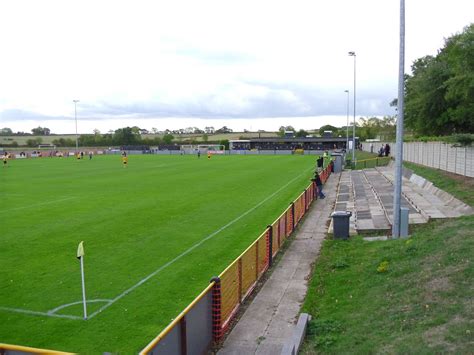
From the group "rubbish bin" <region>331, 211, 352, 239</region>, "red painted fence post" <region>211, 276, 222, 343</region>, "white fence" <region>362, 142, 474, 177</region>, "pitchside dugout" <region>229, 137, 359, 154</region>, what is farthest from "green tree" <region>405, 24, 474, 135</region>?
"pitchside dugout" <region>229, 137, 359, 154</region>

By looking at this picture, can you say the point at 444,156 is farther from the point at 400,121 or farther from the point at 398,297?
the point at 398,297

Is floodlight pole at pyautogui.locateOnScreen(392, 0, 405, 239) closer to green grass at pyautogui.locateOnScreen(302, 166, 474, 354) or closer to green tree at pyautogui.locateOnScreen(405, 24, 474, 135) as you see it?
green grass at pyautogui.locateOnScreen(302, 166, 474, 354)

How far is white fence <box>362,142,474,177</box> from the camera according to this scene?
80.6ft

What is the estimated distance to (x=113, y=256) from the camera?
1334 centimetres

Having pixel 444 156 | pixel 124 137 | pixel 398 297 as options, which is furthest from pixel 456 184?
pixel 124 137

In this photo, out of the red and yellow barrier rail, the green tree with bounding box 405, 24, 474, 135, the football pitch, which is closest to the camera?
the red and yellow barrier rail

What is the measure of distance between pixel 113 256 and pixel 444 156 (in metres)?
24.2

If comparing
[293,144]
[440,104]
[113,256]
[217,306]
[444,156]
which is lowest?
Answer: [113,256]

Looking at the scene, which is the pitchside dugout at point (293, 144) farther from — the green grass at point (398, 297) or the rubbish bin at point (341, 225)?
the green grass at point (398, 297)

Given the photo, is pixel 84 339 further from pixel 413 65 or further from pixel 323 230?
pixel 413 65

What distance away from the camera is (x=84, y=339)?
809 centimetres

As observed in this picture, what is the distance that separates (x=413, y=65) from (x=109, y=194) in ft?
158

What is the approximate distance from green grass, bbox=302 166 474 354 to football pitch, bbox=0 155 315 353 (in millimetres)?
2883

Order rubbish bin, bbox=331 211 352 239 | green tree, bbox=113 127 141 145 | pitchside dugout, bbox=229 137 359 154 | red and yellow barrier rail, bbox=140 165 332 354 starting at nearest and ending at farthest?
red and yellow barrier rail, bbox=140 165 332 354
rubbish bin, bbox=331 211 352 239
pitchside dugout, bbox=229 137 359 154
green tree, bbox=113 127 141 145
